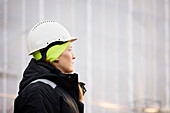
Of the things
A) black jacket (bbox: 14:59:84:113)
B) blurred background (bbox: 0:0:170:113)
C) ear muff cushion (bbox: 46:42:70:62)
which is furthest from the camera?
blurred background (bbox: 0:0:170:113)

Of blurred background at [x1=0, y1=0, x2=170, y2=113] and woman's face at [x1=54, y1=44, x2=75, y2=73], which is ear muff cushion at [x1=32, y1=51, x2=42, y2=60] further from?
blurred background at [x1=0, y1=0, x2=170, y2=113]

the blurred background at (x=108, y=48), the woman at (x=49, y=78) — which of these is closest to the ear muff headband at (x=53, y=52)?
the woman at (x=49, y=78)

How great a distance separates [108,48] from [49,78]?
6.16 metres

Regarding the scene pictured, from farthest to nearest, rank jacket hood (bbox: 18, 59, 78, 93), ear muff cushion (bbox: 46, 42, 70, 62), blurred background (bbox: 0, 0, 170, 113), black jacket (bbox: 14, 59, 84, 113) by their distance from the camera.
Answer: blurred background (bbox: 0, 0, 170, 113) → ear muff cushion (bbox: 46, 42, 70, 62) → jacket hood (bbox: 18, 59, 78, 93) → black jacket (bbox: 14, 59, 84, 113)

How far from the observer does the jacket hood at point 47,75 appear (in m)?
2.35

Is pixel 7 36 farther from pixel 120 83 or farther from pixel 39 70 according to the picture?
pixel 39 70

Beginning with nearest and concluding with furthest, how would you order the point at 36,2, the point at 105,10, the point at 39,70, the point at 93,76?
the point at 39,70 → the point at 36,2 → the point at 93,76 → the point at 105,10

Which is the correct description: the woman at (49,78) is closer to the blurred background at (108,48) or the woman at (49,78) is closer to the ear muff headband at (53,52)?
the ear muff headband at (53,52)

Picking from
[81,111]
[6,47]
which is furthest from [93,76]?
[81,111]

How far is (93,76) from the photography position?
7.95m

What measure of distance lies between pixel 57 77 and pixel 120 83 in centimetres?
647

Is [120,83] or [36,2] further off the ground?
[36,2]

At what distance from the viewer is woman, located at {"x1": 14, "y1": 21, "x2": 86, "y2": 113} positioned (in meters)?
2.21

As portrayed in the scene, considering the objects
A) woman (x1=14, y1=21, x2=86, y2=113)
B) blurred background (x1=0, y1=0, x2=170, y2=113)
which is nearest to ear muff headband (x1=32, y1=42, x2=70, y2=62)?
woman (x1=14, y1=21, x2=86, y2=113)
